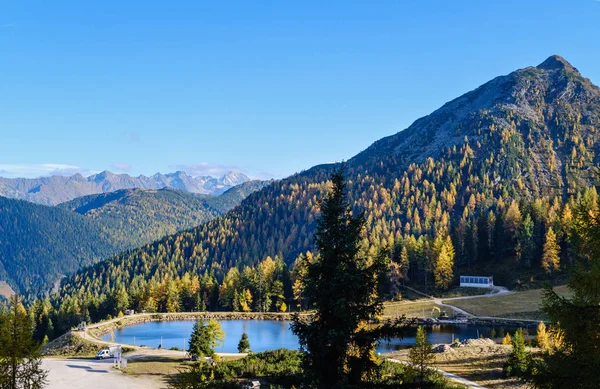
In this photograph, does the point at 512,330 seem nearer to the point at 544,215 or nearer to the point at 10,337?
the point at 544,215

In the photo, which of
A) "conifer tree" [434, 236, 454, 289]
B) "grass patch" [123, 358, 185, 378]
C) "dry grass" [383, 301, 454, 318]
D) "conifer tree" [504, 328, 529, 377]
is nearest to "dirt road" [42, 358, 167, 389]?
"grass patch" [123, 358, 185, 378]

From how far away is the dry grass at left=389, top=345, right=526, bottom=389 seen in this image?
44344 millimetres

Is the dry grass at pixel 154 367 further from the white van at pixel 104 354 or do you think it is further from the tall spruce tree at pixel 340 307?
the tall spruce tree at pixel 340 307

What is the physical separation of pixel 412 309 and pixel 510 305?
71.5 feet

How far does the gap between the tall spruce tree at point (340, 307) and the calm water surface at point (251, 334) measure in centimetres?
5890

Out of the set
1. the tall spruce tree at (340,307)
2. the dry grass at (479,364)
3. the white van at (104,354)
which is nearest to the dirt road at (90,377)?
the white van at (104,354)

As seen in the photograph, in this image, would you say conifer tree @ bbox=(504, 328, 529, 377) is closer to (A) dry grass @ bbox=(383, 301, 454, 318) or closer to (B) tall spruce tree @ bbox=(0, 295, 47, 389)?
(B) tall spruce tree @ bbox=(0, 295, 47, 389)

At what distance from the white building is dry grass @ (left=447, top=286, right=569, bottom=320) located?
35.3ft

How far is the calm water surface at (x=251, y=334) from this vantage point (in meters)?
83.8

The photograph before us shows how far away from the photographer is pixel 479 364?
5150 cm

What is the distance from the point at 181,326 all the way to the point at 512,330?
72.5 m

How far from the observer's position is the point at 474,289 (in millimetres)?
125000

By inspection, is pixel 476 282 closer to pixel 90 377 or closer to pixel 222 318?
pixel 222 318

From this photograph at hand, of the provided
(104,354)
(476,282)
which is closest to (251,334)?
(104,354)
